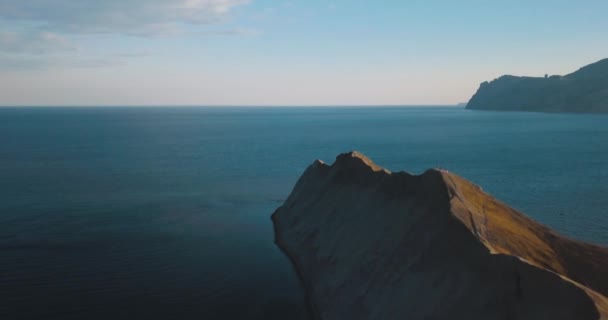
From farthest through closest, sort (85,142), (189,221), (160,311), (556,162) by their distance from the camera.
Answer: (85,142) → (556,162) → (189,221) → (160,311)

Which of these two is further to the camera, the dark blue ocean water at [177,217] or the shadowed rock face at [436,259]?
the dark blue ocean water at [177,217]

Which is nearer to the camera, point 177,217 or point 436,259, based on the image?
point 436,259

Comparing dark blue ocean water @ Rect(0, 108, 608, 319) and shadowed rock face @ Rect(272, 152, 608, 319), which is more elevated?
shadowed rock face @ Rect(272, 152, 608, 319)

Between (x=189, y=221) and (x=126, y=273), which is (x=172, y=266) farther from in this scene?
(x=189, y=221)

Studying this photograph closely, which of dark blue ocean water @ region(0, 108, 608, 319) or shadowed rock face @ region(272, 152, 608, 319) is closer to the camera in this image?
shadowed rock face @ region(272, 152, 608, 319)

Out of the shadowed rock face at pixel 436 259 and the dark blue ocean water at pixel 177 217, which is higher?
the shadowed rock face at pixel 436 259

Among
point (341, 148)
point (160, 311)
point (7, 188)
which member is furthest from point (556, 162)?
point (7, 188)

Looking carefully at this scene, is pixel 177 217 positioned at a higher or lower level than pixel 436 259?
lower

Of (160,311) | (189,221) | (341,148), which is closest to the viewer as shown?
(160,311)
